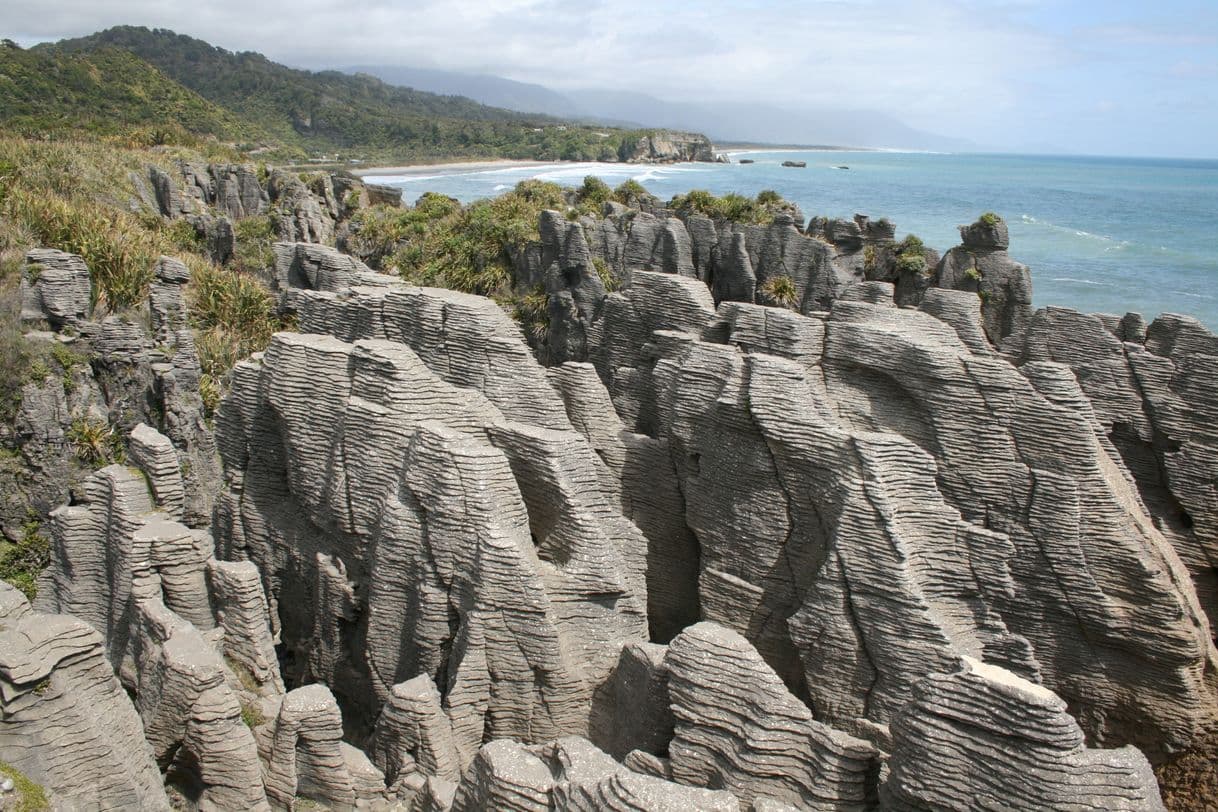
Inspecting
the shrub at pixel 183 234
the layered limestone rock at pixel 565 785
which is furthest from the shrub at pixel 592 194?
the layered limestone rock at pixel 565 785

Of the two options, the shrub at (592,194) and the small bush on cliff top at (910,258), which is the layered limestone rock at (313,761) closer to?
the small bush on cliff top at (910,258)

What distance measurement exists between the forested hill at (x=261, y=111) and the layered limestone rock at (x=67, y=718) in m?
75.2

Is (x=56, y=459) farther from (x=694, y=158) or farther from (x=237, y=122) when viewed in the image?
(x=694, y=158)

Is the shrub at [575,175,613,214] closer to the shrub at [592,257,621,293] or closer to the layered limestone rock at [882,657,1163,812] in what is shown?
the shrub at [592,257,621,293]

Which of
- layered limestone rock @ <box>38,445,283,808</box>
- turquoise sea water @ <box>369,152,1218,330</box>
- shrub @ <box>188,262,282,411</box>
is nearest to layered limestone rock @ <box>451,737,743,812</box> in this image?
layered limestone rock @ <box>38,445,283,808</box>

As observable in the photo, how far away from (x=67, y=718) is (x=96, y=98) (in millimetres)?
79390

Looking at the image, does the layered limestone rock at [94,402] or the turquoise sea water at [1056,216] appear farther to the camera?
the turquoise sea water at [1056,216]

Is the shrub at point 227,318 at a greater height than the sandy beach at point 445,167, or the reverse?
the sandy beach at point 445,167

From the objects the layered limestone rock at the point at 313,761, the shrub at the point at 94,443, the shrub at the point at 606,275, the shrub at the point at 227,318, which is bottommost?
the layered limestone rock at the point at 313,761

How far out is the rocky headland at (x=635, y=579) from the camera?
837cm

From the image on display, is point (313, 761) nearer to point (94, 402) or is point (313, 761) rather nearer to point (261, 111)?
point (94, 402)

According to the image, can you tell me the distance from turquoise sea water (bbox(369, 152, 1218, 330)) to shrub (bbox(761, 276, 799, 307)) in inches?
828

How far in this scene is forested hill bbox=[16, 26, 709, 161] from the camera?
251 feet

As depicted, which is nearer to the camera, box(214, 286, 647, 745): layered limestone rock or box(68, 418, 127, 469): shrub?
box(214, 286, 647, 745): layered limestone rock
